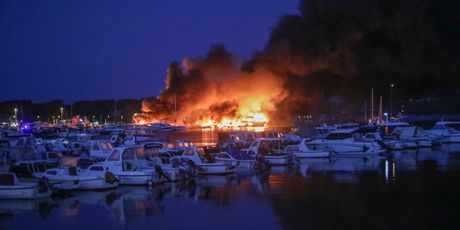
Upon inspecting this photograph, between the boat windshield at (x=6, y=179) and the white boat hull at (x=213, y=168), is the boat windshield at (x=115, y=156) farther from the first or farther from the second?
the boat windshield at (x=6, y=179)

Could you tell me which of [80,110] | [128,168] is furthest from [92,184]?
[80,110]

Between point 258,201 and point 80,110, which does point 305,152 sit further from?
point 80,110

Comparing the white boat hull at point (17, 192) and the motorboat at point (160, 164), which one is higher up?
the motorboat at point (160, 164)

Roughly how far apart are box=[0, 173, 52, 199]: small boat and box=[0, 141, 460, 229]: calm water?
41cm

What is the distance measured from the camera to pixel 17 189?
18.7 metres

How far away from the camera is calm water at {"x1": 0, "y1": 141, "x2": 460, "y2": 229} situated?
48.3 feet

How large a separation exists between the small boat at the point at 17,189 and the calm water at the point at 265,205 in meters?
0.41

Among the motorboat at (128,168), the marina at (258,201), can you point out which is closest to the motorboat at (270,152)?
the marina at (258,201)

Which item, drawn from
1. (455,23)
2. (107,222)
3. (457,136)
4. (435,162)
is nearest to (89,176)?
(107,222)

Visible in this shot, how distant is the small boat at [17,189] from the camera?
18.6m

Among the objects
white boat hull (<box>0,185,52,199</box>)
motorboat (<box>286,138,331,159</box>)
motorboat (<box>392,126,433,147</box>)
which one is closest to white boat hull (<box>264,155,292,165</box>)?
motorboat (<box>286,138,331,159</box>)

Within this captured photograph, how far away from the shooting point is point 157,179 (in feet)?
74.6

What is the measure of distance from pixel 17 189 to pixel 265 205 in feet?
28.7

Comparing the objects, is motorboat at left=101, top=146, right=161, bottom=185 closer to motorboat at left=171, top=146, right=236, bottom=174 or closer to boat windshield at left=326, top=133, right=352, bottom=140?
motorboat at left=171, top=146, right=236, bottom=174
